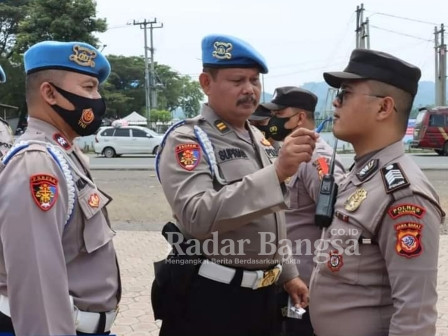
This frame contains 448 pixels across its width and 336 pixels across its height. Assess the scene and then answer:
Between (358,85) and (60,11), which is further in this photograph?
(60,11)

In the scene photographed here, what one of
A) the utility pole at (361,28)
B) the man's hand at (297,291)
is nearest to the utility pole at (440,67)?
the utility pole at (361,28)

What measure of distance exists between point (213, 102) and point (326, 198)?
70 centimetres

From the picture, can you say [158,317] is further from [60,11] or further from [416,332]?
[60,11]

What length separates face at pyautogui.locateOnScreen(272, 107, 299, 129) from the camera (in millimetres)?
3727

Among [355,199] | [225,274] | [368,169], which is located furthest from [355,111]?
[225,274]

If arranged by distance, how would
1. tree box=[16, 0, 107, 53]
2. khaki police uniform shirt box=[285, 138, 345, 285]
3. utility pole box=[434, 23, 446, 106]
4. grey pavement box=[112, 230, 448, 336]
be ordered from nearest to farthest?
khaki police uniform shirt box=[285, 138, 345, 285]
grey pavement box=[112, 230, 448, 336]
tree box=[16, 0, 107, 53]
utility pole box=[434, 23, 446, 106]

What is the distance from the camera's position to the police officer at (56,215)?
1.70m

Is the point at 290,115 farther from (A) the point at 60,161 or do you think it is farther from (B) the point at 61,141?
(A) the point at 60,161

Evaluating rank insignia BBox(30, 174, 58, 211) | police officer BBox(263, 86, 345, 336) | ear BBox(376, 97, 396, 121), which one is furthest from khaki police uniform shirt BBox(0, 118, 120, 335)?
police officer BBox(263, 86, 345, 336)

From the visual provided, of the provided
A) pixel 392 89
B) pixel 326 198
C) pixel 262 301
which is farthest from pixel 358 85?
pixel 262 301

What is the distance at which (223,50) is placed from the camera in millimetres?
2354

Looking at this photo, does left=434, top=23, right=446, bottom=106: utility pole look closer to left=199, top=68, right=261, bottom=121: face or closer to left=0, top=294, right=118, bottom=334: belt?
left=199, top=68, right=261, bottom=121: face

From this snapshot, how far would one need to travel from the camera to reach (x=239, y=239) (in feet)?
7.65

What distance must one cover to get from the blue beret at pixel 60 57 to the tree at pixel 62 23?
3102cm
